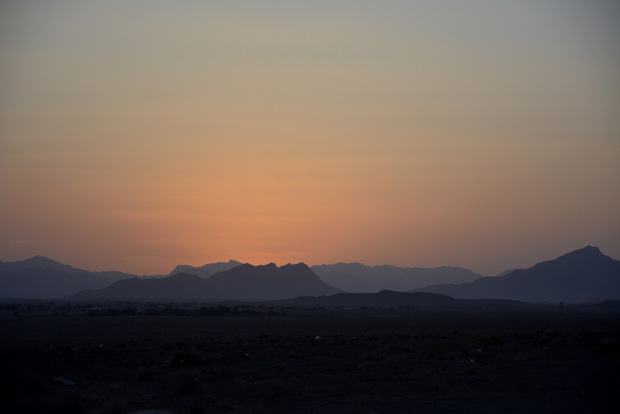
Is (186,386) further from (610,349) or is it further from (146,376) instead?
(610,349)

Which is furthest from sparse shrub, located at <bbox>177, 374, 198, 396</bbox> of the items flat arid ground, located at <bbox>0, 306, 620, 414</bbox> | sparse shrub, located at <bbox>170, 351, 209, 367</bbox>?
sparse shrub, located at <bbox>170, 351, 209, 367</bbox>

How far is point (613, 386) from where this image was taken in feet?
79.9

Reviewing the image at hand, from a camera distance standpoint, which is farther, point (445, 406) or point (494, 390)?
point (494, 390)

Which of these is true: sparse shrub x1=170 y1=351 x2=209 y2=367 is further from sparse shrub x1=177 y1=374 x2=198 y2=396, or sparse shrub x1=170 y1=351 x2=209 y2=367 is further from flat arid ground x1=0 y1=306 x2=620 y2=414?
sparse shrub x1=177 y1=374 x2=198 y2=396

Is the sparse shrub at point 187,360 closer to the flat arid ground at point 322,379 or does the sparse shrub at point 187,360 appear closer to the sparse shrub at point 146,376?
the flat arid ground at point 322,379

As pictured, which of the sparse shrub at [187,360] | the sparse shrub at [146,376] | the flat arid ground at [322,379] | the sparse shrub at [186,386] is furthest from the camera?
the sparse shrub at [187,360]

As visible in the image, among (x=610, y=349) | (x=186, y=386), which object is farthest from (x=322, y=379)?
(x=610, y=349)

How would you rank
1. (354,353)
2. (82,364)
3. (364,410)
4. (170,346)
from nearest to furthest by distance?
(364,410) → (82,364) → (354,353) → (170,346)

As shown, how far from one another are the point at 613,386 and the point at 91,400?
17.9m

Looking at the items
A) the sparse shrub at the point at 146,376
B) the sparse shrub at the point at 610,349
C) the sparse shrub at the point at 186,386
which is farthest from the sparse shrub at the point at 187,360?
the sparse shrub at the point at 610,349

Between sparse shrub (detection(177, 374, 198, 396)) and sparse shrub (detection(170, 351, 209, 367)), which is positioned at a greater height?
sparse shrub (detection(170, 351, 209, 367))

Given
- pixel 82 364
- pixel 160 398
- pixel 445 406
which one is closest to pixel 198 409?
pixel 160 398

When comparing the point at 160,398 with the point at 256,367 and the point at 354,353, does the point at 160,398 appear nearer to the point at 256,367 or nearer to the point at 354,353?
the point at 256,367

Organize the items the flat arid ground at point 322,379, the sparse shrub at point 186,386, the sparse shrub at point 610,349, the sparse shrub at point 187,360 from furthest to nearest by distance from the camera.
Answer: the sparse shrub at point 187,360, the sparse shrub at point 610,349, the sparse shrub at point 186,386, the flat arid ground at point 322,379
